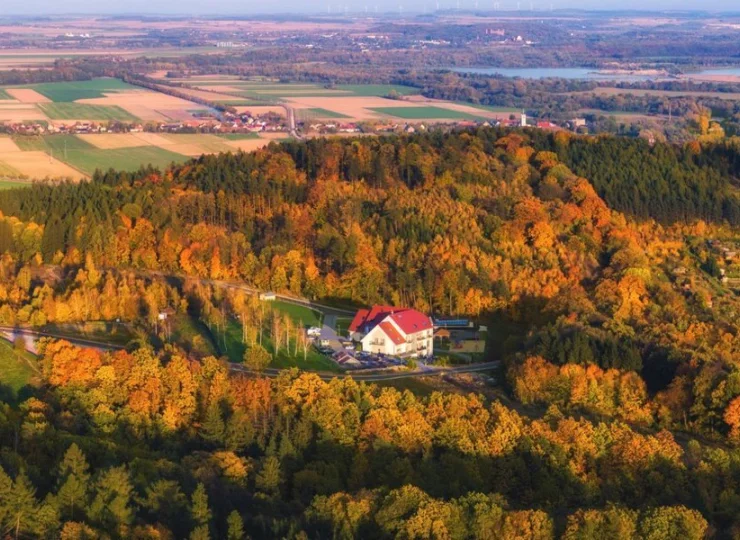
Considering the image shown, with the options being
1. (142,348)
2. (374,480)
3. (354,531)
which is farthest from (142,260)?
(354,531)

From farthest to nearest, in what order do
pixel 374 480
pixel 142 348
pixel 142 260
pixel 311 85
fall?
1. pixel 311 85
2. pixel 142 260
3. pixel 142 348
4. pixel 374 480

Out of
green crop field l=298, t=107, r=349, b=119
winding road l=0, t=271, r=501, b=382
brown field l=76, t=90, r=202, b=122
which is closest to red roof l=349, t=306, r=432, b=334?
winding road l=0, t=271, r=501, b=382

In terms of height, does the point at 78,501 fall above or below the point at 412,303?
above

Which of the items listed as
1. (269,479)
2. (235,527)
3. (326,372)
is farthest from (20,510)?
(326,372)

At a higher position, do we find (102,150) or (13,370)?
(13,370)

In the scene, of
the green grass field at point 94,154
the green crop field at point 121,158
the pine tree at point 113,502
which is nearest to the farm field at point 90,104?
the green grass field at point 94,154

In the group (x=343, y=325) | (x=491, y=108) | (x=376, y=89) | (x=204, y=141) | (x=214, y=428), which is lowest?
(x=491, y=108)

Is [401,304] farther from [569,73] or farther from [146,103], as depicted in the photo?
[569,73]

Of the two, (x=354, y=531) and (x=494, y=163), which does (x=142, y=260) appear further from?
(x=354, y=531)
